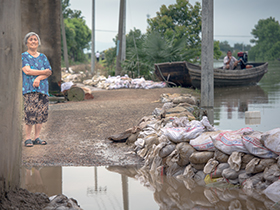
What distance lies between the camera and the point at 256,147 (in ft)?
14.0

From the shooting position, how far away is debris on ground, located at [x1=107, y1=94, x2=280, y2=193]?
4156 millimetres

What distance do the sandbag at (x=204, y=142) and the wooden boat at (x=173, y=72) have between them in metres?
12.3

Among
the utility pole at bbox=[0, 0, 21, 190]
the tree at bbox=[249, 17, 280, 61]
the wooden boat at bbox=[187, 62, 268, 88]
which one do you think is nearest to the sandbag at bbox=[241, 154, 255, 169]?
the utility pole at bbox=[0, 0, 21, 190]

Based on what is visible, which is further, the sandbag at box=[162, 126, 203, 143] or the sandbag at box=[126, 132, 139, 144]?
the sandbag at box=[126, 132, 139, 144]

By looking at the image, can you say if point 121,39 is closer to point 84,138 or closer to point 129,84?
point 129,84

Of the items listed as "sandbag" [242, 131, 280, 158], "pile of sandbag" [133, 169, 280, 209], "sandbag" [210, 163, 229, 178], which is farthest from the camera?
"sandbag" [210, 163, 229, 178]

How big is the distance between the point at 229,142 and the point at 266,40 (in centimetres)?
10179

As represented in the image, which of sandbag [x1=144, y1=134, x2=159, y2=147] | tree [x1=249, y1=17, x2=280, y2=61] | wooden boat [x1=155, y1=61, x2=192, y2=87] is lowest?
sandbag [x1=144, y1=134, x2=159, y2=147]

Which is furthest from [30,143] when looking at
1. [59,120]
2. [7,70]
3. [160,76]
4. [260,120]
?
[160,76]

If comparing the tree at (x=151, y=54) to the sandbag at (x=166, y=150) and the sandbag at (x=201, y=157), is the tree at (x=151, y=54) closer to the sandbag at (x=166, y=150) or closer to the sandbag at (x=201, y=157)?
the sandbag at (x=166, y=150)

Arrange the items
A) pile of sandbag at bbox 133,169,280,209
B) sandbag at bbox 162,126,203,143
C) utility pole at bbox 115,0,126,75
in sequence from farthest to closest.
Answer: utility pole at bbox 115,0,126,75, sandbag at bbox 162,126,203,143, pile of sandbag at bbox 133,169,280,209

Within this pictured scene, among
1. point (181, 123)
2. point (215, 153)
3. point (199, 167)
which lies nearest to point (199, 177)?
point (199, 167)

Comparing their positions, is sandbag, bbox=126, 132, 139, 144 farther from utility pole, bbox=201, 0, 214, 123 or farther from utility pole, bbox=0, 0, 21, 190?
utility pole, bbox=0, 0, 21, 190

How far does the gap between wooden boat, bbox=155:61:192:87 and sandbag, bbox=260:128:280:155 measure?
13005mm
